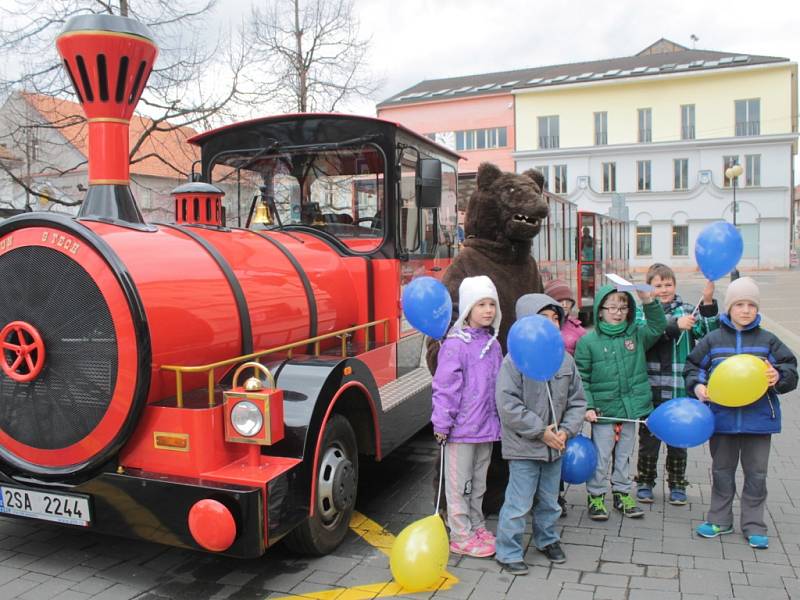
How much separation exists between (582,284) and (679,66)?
2530 centimetres

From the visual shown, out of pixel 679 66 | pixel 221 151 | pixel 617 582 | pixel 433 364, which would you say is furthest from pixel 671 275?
pixel 679 66

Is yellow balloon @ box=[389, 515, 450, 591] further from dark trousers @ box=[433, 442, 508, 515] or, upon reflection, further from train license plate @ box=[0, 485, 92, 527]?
train license plate @ box=[0, 485, 92, 527]

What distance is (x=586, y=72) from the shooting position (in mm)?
41062

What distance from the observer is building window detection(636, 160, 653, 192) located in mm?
35597

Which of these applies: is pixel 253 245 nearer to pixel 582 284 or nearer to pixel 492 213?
pixel 492 213

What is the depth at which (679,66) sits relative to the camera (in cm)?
3644

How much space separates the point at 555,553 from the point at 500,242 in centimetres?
189

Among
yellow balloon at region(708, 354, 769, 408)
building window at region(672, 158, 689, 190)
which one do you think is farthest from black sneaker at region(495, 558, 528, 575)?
building window at region(672, 158, 689, 190)

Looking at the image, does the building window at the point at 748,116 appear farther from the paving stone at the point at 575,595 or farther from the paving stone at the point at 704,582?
the paving stone at the point at 575,595

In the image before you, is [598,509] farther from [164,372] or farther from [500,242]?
[164,372]

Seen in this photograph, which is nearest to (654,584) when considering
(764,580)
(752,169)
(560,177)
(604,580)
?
(604,580)

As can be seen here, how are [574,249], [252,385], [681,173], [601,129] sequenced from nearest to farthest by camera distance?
[252,385] < [574,249] < [681,173] < [601,129]

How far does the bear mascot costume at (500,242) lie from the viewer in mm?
4293

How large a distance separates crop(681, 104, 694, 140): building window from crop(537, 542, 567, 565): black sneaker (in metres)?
35.9
